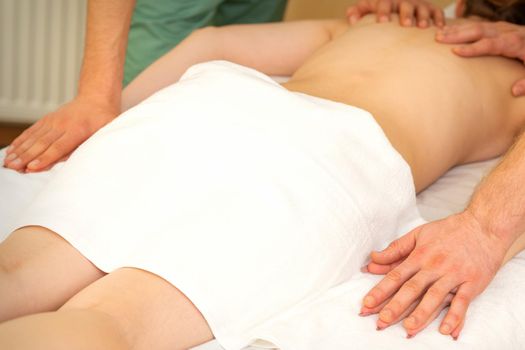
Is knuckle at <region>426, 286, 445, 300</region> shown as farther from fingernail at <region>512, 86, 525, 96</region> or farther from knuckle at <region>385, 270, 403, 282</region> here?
fingernail at <region>512, 86, 525, 96</region>

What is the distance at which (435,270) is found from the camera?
1237mm

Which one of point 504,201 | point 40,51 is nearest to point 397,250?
point 504,201

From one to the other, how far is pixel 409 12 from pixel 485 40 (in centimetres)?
21

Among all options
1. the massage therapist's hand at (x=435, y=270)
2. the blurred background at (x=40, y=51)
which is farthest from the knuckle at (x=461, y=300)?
the blurred background at (x=40, y=51)

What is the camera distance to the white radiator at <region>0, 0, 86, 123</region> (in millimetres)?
2996

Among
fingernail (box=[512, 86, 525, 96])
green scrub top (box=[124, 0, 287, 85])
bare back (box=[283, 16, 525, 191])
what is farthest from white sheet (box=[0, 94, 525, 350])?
green scrub top (box=[124, 0, 287, 85])

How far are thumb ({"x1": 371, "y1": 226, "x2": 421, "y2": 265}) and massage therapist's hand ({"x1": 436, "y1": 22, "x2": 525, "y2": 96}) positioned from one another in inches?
23.6

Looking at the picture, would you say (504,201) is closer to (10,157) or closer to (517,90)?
(517,90)

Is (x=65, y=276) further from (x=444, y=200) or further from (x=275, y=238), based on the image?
(x=444, y=200)

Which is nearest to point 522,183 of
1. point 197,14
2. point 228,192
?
point 228,192

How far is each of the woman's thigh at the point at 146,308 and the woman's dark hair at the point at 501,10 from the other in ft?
4.33

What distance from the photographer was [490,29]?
181cm

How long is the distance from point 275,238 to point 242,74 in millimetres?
404

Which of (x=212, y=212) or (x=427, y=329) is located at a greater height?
(x=212, y=212)
